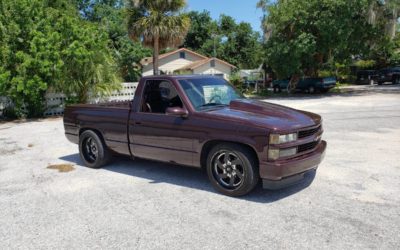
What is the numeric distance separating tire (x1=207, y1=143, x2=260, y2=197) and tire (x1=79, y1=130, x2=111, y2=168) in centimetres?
239

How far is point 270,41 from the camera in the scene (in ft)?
81.6

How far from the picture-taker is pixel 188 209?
468 cm

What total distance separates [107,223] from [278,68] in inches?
857

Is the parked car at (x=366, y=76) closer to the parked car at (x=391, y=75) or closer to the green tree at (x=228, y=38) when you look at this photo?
the parked car at (x=391, y=75)

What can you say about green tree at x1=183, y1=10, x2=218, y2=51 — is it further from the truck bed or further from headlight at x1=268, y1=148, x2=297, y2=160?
headlight at x1=268, y1=148, x2=297, y2=160

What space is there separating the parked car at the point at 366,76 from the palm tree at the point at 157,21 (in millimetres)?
22836

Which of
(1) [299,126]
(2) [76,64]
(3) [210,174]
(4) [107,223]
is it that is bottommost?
(4) [107,223]

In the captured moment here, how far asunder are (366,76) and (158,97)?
3718 centimetres

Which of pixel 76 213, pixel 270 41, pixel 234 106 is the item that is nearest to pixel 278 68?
pixel 270 41

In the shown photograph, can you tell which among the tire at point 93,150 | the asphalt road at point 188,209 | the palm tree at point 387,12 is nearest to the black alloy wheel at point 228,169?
the asphalt road at point 188,209

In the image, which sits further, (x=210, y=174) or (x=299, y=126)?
(x=210, y=174)

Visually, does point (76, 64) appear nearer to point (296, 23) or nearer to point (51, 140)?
point (51, 140)

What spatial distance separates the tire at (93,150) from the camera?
672 cm

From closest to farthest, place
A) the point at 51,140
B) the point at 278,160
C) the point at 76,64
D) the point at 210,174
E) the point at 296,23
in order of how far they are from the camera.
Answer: the point at 278,160, the point at 210,174, the point at 51,140, the point at 76,64, the point at 296,23
